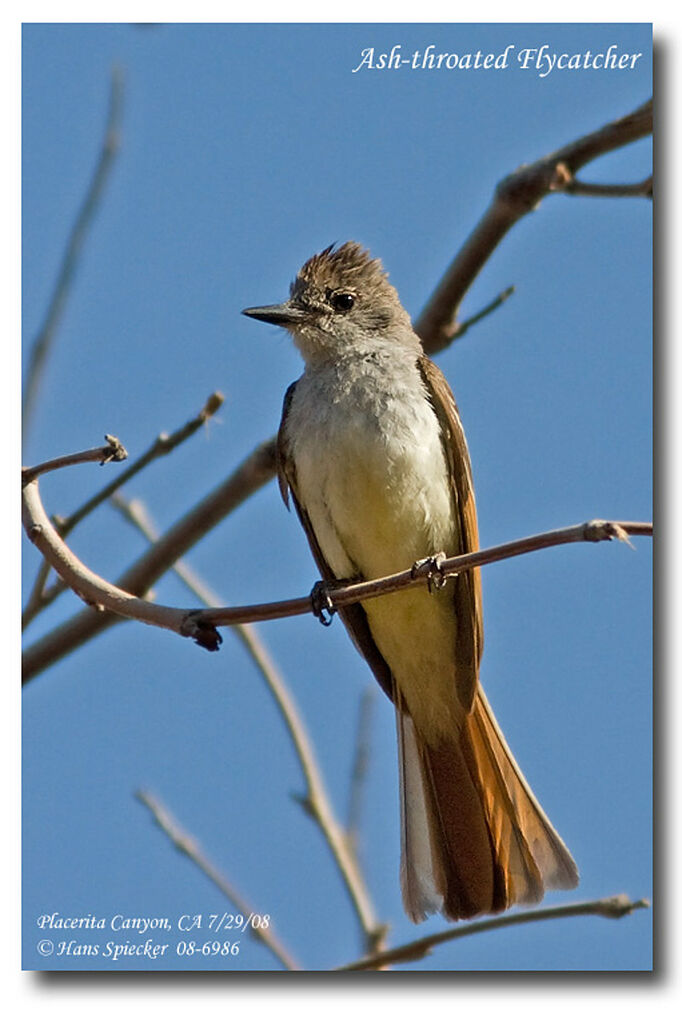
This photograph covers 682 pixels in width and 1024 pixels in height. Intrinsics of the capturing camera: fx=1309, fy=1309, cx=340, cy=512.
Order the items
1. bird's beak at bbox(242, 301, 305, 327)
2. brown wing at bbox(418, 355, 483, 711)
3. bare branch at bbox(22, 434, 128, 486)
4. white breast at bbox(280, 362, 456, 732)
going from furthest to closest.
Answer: bird's beak at bbox(242, 301, 305, 327)
brown wing at bbox(418, 355, 483, 711)
white breast at bbox(280, 362, 456, 732)
bare branch at bbox(22, 434, 128, 486)

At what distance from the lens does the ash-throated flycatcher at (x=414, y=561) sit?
342cm

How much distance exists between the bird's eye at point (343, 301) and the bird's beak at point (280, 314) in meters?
0.14

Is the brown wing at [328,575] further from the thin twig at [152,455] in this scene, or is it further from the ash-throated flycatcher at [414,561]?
the thin twig at [152,455]

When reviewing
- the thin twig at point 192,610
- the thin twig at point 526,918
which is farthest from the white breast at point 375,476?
the thin twig at point 526,918

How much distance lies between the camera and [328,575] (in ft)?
12.0

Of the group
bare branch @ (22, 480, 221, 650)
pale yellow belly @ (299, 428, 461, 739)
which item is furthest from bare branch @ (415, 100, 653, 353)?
bare branch @ (22, 480, 221, 650)

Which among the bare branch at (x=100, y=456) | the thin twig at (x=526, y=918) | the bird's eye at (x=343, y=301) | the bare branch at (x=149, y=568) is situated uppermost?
the bird's eye at (x=343, y=301)

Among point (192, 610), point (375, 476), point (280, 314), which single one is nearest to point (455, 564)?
point (192, 610)

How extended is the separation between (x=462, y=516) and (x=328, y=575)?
42cm

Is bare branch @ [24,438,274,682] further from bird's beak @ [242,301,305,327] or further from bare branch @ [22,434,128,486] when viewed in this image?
bare branch @ [22,434,128,486]

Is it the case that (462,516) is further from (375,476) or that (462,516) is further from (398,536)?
(375,476)

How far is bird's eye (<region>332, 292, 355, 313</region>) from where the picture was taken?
399cm

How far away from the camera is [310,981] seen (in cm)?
296
